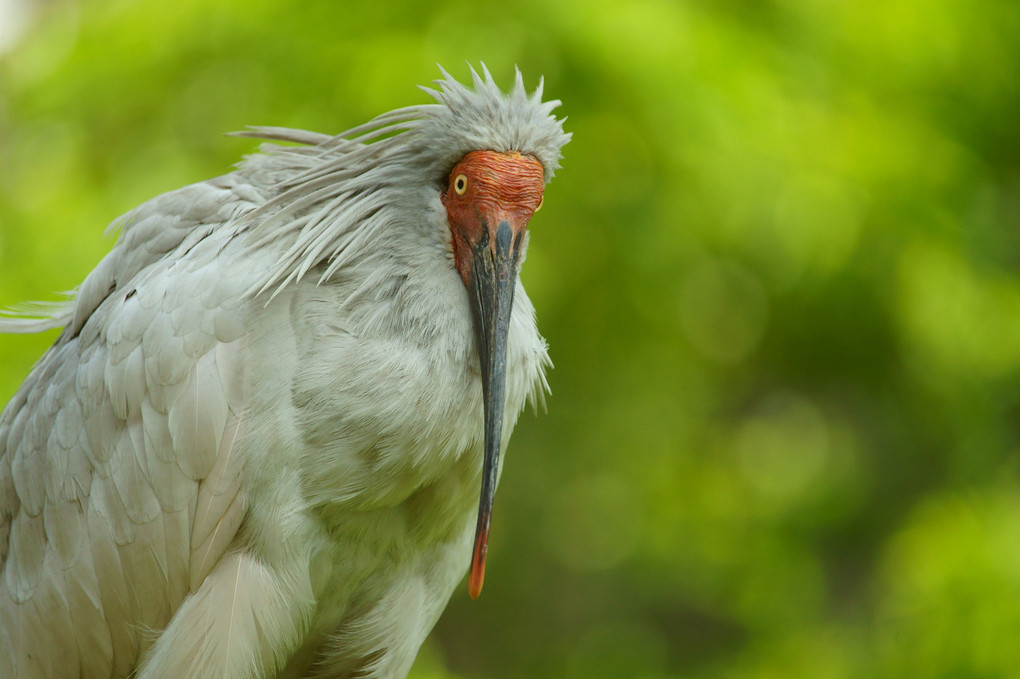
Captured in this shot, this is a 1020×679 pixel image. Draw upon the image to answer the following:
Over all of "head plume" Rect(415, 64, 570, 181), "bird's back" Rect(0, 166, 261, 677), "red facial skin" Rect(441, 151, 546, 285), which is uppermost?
"head plume" Rect(415, 64, 570, 181)

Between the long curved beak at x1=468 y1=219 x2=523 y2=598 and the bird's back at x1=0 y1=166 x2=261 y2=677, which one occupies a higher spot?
the long curved beak at x1=468 y1=219 x2=523 y2=598

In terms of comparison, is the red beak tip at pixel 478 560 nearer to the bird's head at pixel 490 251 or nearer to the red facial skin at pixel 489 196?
the bird's head at pixel 490 251

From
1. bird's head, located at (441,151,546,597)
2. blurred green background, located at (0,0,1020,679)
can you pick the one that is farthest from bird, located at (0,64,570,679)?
blurred green background, located at (0,0,1020,679)

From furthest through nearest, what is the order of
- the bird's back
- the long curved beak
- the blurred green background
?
the blurred green background → the bird's back → the long curved beak

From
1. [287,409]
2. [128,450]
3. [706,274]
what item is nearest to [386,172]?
[287,409]

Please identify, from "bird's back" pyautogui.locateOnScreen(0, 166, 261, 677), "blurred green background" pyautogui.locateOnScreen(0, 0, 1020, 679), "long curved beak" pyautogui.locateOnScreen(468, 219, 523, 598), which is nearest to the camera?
"long curved beak" pyautogui.locateOnScreen(468, 219, 523, 598)

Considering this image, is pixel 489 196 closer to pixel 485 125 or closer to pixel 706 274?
pixel 485 125

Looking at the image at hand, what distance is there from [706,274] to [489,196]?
11.0ft

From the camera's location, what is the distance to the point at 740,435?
697 cm

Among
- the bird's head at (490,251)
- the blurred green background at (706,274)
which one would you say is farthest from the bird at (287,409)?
the blurred green background at (706,274)

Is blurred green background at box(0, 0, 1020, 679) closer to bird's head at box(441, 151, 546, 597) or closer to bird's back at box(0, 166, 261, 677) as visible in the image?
bird's back at box(0, 166, 261, 677)

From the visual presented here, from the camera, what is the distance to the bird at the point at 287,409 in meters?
2.71

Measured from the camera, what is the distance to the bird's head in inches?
105

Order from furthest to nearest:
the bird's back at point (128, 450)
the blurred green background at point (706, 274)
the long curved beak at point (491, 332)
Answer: the blurred green background at point (706, 274) < the bird's back at point (128, 450) < the long curved beak at point (491, 332)
